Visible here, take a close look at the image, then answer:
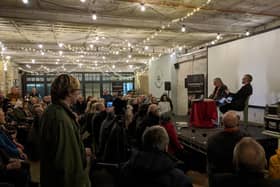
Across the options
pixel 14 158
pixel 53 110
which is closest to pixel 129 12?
pixel 14 158

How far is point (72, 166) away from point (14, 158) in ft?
6.48

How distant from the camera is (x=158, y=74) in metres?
13.3

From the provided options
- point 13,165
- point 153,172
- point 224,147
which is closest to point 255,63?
point 224,147

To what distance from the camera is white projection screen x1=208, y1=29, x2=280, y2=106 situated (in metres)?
5.83

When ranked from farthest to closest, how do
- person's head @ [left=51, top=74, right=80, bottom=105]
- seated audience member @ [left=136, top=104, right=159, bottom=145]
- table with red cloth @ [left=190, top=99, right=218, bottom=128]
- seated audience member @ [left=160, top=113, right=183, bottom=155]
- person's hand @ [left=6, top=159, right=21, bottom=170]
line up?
table with red cloth @ [left=190, top=99, right=218, bottom=128] → seated audience member @ [left=136, top=104, right=159, bottom=145] → seated audience member @ [left=160, top=113, right=183, bottom=155] → person's hand @ [left=6, top=159, right=21, bottom=170] → person's head @ [left=51, top=74, right=80, bottom=105]

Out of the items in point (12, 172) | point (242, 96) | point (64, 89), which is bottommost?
point (12, 172)

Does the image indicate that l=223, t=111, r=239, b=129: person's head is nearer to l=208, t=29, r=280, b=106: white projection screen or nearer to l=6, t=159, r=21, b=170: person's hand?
l=6, t=159, r=21, b=170: person's hand

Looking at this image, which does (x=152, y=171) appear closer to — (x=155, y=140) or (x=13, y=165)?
(x=155, y=140)

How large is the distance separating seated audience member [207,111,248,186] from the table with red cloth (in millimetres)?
2944

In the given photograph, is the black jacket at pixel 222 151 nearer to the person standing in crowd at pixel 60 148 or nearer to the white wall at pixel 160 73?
the person standing in crowd at pixel 60 148

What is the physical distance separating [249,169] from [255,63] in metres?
5.52

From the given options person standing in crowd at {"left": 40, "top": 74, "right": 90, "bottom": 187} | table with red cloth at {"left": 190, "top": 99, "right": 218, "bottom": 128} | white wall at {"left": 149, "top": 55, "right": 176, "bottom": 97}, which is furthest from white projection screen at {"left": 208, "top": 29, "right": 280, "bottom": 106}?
person standing in crowd at {"left": 40, "top": 74, "right": 90, "bottom": 187}

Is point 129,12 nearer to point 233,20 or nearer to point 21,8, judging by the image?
point 21,8

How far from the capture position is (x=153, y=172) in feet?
5.67
